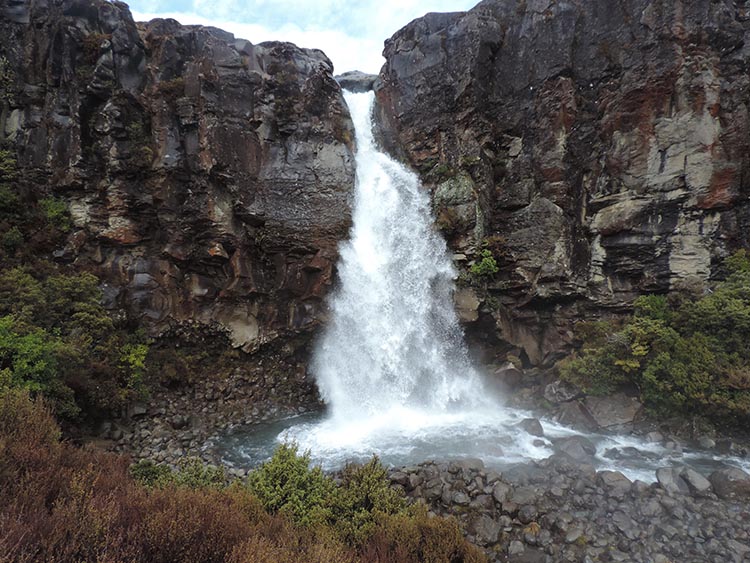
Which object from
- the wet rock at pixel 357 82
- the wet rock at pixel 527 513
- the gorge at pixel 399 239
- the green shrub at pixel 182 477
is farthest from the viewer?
the wet rock at pixel 357 82

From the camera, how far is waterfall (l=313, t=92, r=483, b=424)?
662 inches

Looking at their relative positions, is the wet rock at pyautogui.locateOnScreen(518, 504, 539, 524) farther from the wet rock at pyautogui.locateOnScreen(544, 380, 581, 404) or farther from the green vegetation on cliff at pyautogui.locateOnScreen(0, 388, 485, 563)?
the wet rock at pyautogui.locateOnScreen(544, 380, 581, 404)

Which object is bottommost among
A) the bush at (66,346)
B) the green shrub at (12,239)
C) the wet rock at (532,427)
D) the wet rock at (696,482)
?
the wet rock at (532,427)

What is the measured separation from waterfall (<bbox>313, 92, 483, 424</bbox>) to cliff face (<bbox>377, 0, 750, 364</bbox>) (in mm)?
1389

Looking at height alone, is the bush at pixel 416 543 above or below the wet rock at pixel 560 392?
above

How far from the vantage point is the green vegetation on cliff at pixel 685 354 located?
12.1m

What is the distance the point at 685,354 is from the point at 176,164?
2180 cm

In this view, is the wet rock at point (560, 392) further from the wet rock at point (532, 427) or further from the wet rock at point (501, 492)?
the wet rock at point (501, 492)

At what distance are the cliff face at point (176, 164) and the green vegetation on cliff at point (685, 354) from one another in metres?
12.5

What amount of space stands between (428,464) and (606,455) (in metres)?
5.88

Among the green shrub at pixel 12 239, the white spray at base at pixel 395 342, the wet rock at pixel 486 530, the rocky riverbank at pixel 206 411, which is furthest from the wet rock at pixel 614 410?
the green shrub at pixel 12 239

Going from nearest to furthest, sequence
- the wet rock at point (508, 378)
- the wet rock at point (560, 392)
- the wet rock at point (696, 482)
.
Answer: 1. the wet rock at point (696, 482)
2. the wet rock at point (560, 392)
3. the wet rock at point (508, 378)

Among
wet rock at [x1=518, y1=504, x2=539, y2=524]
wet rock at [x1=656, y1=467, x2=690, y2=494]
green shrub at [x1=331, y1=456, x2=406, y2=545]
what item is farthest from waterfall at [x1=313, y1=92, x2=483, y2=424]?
green shrub at [x1=331, y1=456, x2=406, y2=545]

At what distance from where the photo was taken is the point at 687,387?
12.4 m
